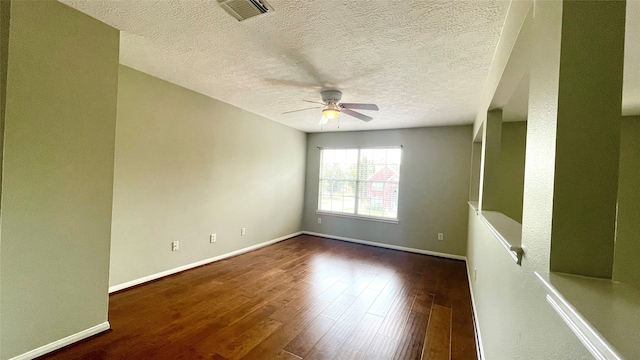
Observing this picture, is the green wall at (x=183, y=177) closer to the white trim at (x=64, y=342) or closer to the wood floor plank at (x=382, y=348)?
the white trim at (x=64, y=342)

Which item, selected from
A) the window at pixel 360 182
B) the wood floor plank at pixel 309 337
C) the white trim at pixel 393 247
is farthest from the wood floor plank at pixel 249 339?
the window at pixel 360 182

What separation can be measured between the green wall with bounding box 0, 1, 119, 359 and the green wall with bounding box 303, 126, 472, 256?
4.26 metres

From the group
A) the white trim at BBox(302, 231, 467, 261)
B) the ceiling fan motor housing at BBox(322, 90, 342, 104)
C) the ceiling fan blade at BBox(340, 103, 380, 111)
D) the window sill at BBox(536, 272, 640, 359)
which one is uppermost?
the ceiling fan motor housing at BBox(322, 90, 342, 104)

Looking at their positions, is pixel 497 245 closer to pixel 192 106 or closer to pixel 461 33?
pixel 461 33

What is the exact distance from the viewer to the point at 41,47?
1653 mm

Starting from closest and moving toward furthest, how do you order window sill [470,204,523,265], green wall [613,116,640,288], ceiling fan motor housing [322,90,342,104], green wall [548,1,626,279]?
1. green wall [548,1,626,279]
2. window sill [470,204,523,265]
3. green wall [613,116,640,288]
4. ceiling fan motor housing [322,90,342,104]

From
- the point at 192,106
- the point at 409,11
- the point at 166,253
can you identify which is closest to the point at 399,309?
the point at 409,11

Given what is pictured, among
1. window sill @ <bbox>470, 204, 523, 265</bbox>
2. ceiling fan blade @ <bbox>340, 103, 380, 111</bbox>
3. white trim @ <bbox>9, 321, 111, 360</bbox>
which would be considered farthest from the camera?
ceiling fan blade @ <bbox>340, 103, 380, 111</bbox>

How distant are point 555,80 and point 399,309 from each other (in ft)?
7.96

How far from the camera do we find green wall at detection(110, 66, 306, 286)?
2723 millimetres

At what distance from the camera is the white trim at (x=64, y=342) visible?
1.67 m

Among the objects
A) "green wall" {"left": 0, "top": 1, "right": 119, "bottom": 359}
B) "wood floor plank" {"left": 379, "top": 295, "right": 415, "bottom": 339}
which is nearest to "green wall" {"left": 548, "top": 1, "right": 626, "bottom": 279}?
"wood floor plank" {"left": 379, "top": 295, "right": 415, "bottom": 339}

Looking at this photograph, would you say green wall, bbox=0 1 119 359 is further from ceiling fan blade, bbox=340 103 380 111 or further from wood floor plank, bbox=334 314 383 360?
ceiling fan blade, bbox=340 103 380 111

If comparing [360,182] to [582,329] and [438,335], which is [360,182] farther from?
[582,329]
